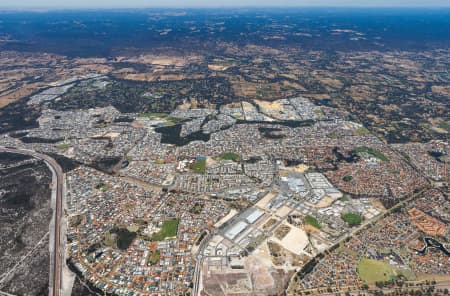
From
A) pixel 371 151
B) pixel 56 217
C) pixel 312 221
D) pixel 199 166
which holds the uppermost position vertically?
pixel 371 151

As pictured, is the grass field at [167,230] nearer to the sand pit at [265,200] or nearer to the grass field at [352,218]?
the sand pit at [265,200]

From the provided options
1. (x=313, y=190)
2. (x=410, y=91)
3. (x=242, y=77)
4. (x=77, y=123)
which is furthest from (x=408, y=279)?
(x=242, y=77)

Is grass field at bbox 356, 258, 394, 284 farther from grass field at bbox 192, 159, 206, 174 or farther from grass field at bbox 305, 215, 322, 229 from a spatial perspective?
grass field at bbox 192, 159, 206, 174

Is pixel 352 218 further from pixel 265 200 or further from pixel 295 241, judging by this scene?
pixel 265 200

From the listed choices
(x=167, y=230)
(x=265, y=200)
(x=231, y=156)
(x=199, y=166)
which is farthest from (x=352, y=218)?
(x=199, y=166)

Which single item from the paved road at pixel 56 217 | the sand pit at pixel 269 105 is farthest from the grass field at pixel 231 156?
the sand pit at pixel 269 105

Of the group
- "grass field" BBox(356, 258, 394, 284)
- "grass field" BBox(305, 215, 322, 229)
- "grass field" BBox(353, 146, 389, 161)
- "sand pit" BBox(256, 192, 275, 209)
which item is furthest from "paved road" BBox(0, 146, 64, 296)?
"grass field" BBox(353, 146, 389, 161)
